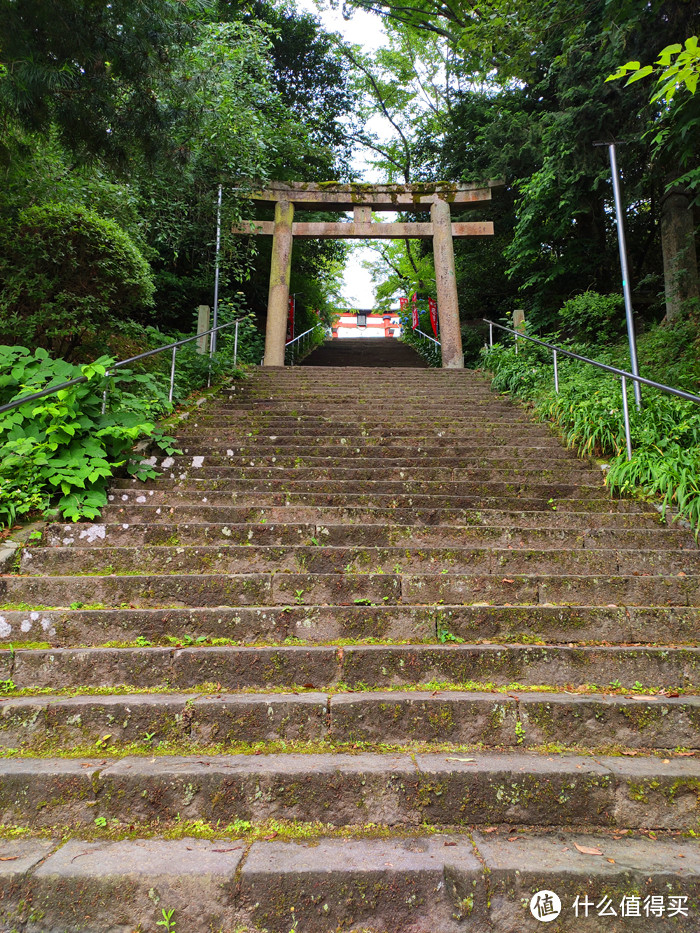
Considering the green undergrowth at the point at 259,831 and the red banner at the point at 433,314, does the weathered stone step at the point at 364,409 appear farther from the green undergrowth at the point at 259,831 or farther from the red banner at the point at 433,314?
the red banner at the point at 433,314

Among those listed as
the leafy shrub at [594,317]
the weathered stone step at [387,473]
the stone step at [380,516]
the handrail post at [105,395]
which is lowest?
the stone step at [380,516]

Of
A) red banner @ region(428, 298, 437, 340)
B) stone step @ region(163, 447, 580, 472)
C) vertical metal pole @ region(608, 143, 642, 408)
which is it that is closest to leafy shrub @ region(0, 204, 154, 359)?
stone step @ region(163, 447, 580, 472)

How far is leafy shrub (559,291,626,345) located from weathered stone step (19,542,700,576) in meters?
6.34

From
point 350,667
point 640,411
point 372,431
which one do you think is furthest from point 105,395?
point 640,411

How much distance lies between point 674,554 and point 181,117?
489cm

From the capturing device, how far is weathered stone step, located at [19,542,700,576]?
3.36 m

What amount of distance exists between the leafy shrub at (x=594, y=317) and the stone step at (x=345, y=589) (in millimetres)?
6667

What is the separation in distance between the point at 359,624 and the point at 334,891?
1310 mm

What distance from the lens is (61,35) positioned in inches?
145

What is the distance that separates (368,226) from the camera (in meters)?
10.5

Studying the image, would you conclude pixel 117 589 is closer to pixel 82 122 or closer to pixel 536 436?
pixel 82 122

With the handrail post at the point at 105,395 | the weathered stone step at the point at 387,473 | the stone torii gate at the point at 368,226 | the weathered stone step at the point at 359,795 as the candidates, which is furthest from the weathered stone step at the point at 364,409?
the weathered stone step at the point at 359,795

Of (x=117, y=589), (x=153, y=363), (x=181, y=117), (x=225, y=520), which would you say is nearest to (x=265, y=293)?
(x=153, y=363)

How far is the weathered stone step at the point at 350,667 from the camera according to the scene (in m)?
2.57
